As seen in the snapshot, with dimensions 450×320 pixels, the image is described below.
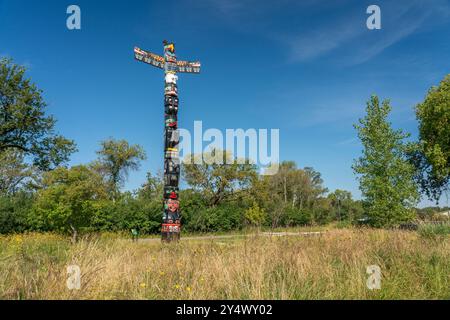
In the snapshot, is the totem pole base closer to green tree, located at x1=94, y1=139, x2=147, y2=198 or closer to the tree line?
the tree line

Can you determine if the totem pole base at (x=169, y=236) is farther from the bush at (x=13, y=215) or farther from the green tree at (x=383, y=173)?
the bush at (x=13, y=215)

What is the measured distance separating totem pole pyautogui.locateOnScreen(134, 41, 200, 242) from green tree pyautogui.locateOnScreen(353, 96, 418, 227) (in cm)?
1394

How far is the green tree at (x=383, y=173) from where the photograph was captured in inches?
934

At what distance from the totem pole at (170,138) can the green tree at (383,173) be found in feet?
45.7

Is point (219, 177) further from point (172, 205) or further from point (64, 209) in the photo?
point (172, 205)

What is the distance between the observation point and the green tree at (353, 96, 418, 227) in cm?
2371

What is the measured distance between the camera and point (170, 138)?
54.0ft

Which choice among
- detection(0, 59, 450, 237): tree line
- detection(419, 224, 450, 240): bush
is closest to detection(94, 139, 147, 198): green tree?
detection(0, 59, 450, 237): tree line

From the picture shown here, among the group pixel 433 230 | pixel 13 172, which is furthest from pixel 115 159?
pixel 433 230

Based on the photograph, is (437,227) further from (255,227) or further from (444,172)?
(444,172)

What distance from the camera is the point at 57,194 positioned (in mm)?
27203

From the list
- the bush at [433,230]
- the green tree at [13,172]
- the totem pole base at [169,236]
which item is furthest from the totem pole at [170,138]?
the green tree at [13,172]
